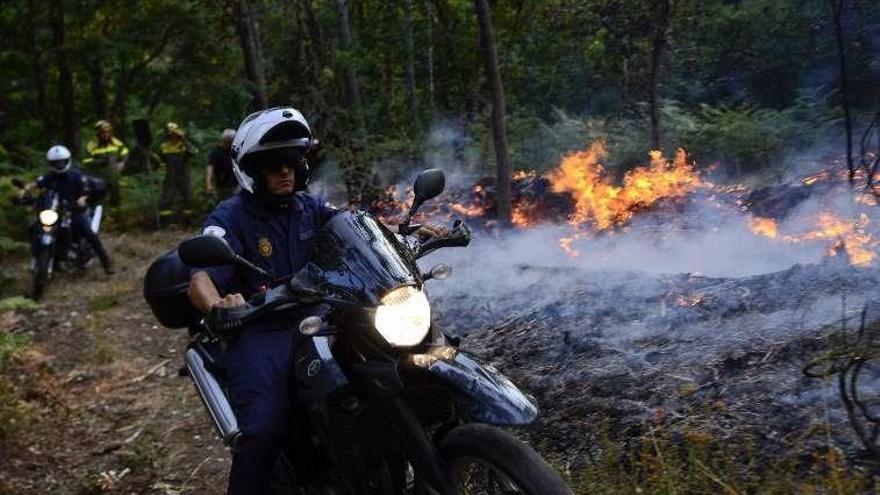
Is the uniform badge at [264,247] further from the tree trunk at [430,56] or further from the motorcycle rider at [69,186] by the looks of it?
the tree trunk at [430,56]

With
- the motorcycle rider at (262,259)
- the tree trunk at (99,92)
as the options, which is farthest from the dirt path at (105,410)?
the tree trunk at (99,92)

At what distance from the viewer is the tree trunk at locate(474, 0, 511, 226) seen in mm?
10047

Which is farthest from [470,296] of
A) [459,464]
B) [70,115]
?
[70,115]

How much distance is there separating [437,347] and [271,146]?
1.45 meters

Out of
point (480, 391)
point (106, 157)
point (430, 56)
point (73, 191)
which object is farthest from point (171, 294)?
point (430, 56)

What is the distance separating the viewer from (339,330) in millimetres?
3311

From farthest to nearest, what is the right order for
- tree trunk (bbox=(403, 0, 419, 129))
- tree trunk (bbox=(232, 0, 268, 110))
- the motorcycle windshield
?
tree trunk (bbox=(403, 0, 419, 129)) → tree trunk (bbox=(232, 0, 268, 110)) → the motorcycle windshield

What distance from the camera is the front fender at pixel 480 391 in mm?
3000

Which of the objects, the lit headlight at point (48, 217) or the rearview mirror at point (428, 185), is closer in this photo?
the rearview mirror at point (428, 185)

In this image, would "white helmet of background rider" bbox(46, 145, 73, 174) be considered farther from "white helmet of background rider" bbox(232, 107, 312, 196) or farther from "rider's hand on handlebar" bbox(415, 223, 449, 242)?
"rider's hand on handlebar" bbox(415, 223, 449, 242)

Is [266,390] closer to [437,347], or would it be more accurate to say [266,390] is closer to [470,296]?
[437,347]

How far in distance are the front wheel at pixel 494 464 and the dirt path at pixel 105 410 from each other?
121 inches

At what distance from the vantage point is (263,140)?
3887mm

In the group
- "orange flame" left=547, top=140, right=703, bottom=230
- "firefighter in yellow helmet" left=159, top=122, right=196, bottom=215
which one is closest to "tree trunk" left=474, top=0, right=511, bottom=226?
"orange flame" left=547, top=140, right=703, bottom=230
